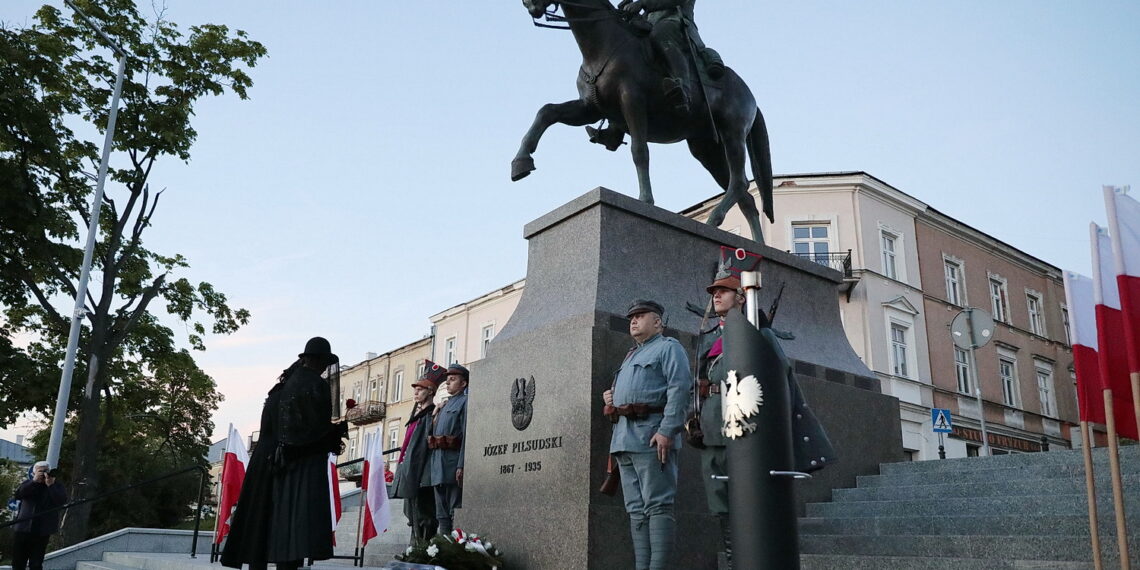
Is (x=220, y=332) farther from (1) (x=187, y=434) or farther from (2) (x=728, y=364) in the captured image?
(2) (x=728, y=364)

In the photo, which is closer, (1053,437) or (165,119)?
(165,119)

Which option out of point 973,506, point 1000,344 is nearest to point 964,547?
point 973,506

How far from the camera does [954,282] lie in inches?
1339

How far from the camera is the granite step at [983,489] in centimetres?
616

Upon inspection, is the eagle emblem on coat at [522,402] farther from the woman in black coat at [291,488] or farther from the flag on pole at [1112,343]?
the flag on pole at [1112,343]

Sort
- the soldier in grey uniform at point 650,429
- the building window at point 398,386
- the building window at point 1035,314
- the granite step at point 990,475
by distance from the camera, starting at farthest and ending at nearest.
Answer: the building window at point 398,386 → the building window at point 1035,314 → the granite step at point 990,475 → the soldier in grey uniform at point 650,429

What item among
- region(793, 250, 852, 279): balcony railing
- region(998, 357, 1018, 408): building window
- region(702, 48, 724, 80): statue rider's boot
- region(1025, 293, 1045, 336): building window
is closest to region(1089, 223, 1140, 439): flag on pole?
region(702, 48, 724, 80): statue rider's boot

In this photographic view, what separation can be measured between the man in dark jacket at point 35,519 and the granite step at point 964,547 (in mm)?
9173

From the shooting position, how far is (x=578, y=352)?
646 centimetres

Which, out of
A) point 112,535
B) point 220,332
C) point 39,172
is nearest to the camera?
point 112,535

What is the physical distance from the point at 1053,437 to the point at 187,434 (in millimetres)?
34898

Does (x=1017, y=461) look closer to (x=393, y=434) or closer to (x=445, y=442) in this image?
(x=445, y=442)

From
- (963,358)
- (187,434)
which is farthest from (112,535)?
(963,358)

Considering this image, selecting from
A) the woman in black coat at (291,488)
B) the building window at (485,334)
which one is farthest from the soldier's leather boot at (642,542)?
the building window at (485,334)
